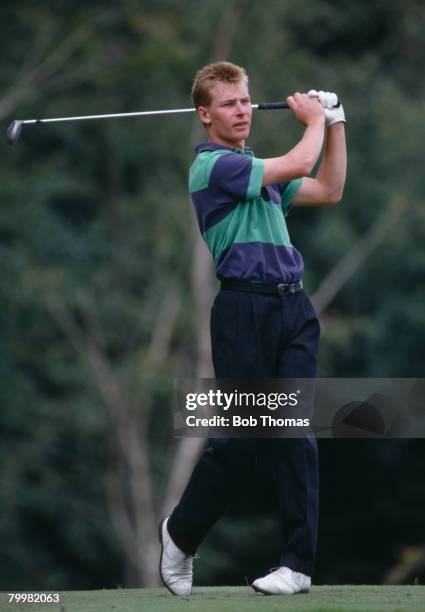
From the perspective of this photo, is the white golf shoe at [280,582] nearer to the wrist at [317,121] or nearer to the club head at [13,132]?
the wrist at [317,121]

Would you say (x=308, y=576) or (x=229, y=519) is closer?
(x=308, y=576)

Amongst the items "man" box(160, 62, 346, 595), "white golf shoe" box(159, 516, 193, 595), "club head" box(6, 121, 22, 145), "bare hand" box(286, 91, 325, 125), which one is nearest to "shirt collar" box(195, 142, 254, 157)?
"man" box(160, 62, 346, 595)

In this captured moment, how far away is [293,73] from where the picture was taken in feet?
88.7

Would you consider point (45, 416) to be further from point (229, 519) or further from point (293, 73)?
point (293, 73)

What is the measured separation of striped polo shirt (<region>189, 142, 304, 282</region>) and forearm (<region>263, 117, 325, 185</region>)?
37 millimetres

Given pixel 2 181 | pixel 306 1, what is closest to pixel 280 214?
pixel 2 181

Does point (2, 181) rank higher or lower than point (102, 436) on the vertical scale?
higher

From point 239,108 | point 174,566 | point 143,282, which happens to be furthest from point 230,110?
point 143,282

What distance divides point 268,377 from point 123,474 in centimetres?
1949

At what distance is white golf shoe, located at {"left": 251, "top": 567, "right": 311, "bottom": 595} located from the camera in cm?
582

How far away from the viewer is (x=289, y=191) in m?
6.11

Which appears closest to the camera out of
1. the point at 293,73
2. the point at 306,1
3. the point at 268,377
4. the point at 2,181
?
the point at 268,377

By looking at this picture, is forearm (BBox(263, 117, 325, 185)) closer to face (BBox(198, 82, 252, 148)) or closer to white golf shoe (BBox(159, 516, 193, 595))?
face (BBox(198, 82, 252, 148))

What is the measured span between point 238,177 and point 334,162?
58 cm
